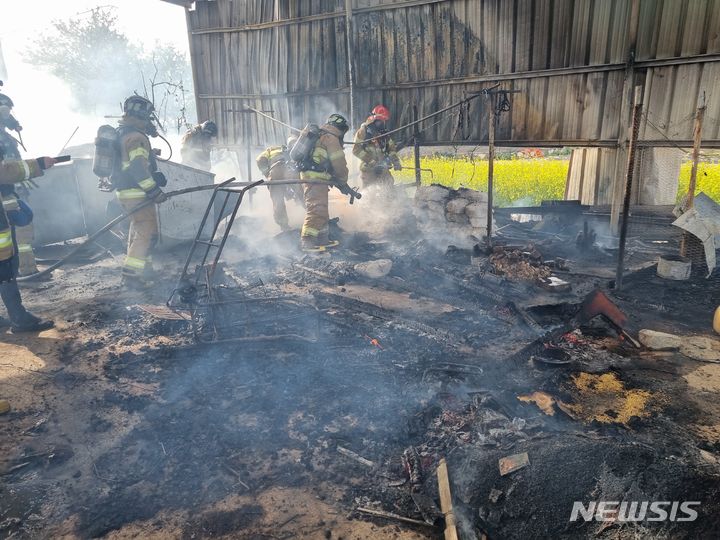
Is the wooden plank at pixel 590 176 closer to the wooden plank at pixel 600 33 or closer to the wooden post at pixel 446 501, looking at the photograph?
the wooden plank at pixel 600 33

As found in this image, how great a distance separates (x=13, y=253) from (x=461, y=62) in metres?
7.99

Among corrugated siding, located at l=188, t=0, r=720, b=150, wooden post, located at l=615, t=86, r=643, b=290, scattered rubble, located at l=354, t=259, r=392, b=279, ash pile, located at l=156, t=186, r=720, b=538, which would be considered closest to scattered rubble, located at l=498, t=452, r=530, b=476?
ash pile, located at l=156, t=186, r=720, b=538

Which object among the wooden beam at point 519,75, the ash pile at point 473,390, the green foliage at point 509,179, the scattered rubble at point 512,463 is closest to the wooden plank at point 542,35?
the wooden beam at point 519,75

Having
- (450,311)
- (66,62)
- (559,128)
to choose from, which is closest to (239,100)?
(559,128)

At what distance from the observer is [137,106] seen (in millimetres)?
6574

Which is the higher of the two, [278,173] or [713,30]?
[713,30]

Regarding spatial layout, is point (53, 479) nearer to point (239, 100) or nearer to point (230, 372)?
point (230, 372)

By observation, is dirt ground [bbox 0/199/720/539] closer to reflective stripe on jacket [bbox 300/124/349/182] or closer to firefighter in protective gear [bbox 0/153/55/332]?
firefighter in protective gear [bbox 0/153/55/332]

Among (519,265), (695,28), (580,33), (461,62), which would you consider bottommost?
(519,265)

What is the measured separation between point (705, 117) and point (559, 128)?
83.3 inches

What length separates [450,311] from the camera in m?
5.98

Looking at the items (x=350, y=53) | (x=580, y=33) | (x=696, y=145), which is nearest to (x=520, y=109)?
(x=580, y=33)

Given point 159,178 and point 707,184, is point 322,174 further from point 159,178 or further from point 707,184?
point 707,184

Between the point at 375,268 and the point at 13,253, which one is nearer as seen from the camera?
the point at 13,253
